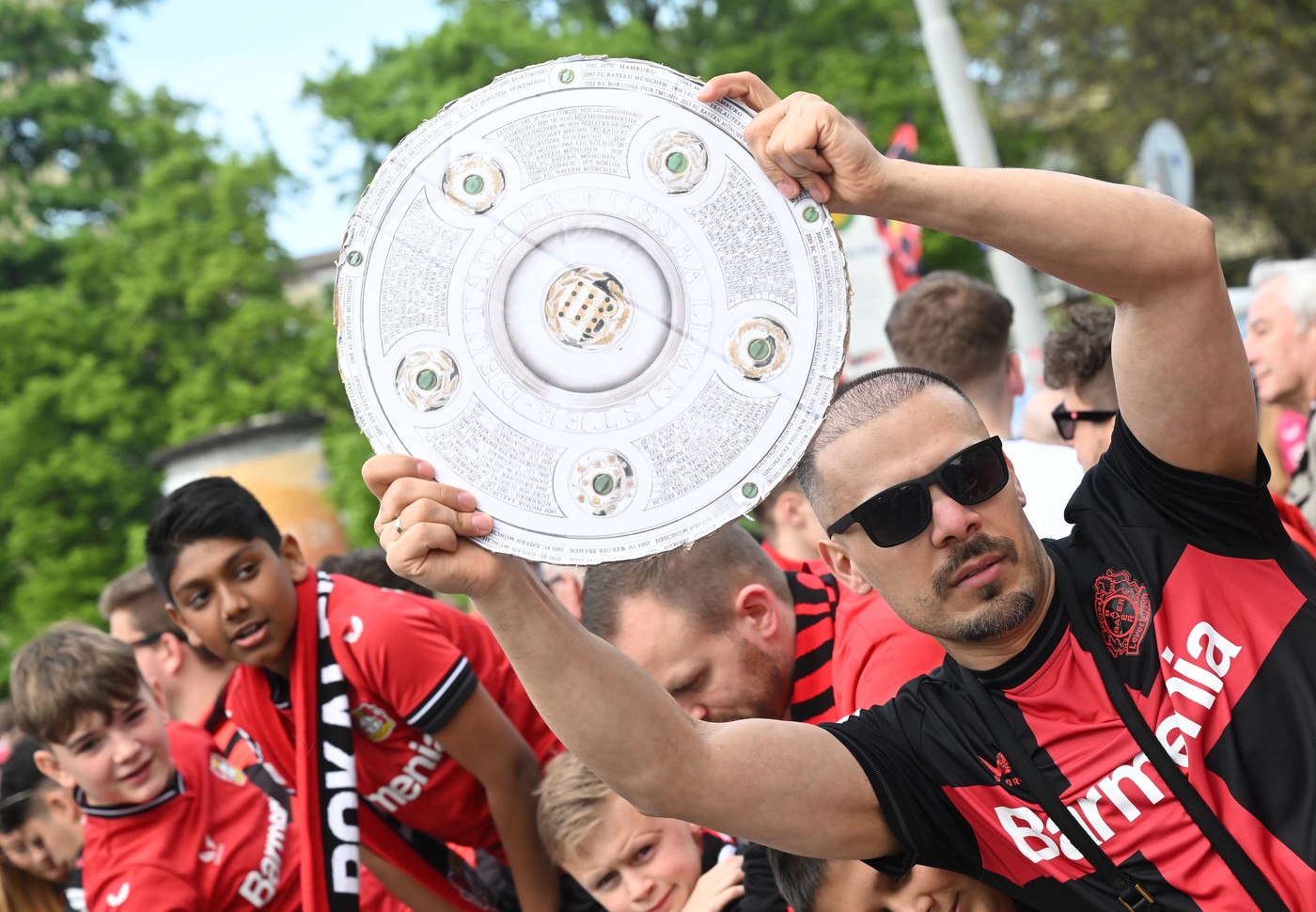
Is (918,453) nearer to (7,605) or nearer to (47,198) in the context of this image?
(7,605)

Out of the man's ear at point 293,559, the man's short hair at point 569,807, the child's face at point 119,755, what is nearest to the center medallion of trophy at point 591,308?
the man's short hair at point 569,807

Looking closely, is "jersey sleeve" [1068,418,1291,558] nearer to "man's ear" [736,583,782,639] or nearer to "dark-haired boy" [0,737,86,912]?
"man's ear" [736,583,782,639]

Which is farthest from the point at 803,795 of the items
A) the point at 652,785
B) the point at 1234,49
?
the point at 1234,49

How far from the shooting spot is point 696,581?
327 cm

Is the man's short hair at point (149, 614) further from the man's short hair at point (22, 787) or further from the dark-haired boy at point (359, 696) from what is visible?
the dark-haired boy at point (359, 696)

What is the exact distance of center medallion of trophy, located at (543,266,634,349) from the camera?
208 cm

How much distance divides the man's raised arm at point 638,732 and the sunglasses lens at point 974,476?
1.67 ft

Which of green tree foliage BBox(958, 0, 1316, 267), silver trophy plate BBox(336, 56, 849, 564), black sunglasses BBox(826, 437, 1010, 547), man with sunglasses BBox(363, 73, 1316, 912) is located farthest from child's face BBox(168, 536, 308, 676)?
green tree foliage BBox(958, 0, 1316, 267)

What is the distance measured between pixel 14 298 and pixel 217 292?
3.11 m

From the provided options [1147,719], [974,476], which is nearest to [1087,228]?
[974,476]

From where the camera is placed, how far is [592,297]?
6.84 feet

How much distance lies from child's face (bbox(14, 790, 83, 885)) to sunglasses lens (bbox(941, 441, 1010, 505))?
3852 millimetres

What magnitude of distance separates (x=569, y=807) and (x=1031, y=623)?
155 centimetres

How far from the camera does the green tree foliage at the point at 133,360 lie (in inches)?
766
